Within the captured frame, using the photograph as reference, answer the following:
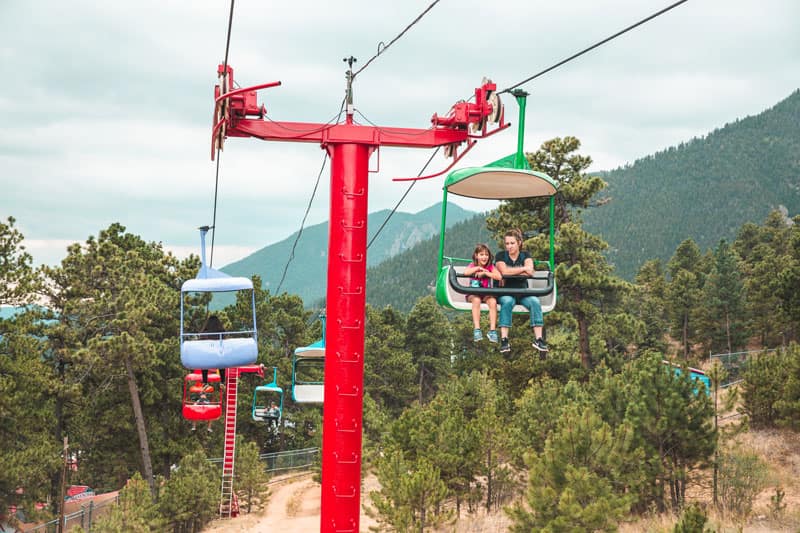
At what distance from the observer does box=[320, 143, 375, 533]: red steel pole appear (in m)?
9.44

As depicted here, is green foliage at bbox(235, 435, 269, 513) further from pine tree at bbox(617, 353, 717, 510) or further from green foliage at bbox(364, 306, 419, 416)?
green foliage at bbox(364, 306, 419, 416)

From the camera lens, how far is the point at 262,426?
150 feet

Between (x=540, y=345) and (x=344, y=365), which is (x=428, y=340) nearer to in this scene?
(x=344, y=365)

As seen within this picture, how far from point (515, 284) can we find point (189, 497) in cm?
2025

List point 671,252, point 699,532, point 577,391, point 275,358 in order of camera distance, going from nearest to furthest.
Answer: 1. point 699,532
2. point 577,391
3. point 275,358
4. point 671,252

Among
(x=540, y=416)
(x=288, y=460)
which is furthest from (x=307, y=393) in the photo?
(x=288, y=460)

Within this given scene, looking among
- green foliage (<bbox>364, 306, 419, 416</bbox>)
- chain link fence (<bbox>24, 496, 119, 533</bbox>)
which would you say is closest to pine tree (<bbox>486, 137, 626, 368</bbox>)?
chain link fence (<bbox>24, 496, 119, 533</bbox>)

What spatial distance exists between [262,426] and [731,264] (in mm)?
37152

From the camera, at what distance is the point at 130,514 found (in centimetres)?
1934

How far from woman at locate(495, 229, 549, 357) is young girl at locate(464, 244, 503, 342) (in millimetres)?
109

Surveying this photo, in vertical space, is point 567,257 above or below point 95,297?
above

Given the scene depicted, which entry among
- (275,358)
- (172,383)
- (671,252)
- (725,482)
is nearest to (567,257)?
(725,482)

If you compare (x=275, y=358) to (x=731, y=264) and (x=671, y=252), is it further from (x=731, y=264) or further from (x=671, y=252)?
(x=671, y=252)

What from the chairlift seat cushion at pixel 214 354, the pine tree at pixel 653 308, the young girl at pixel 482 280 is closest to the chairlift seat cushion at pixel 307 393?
the chairlift seat cushion at pixel 214 354
